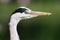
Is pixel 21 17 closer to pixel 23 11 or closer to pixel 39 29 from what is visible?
pixel 23 11

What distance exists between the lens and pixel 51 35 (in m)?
9.45

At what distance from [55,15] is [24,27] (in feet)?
2.96

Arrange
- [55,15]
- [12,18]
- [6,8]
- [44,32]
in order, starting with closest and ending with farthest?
[12,18]
[44,32]
[55,15]
[6,8]

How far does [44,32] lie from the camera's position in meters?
9.40

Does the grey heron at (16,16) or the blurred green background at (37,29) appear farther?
the blurred green background at (37,29)

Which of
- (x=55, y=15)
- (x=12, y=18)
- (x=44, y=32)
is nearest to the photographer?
(x=12, y=18)

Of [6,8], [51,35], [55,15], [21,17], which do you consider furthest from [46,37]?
[21,17]

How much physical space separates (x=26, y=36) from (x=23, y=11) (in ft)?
9.31

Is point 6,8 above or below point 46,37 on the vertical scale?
above

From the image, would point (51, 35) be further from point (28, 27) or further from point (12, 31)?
point (12, 31)

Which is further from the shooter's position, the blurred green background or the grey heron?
the blurred green background

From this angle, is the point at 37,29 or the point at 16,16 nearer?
the point at 16,16

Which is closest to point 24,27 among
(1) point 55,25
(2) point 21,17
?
(1) point 55,25

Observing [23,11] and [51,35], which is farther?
[51,35]
